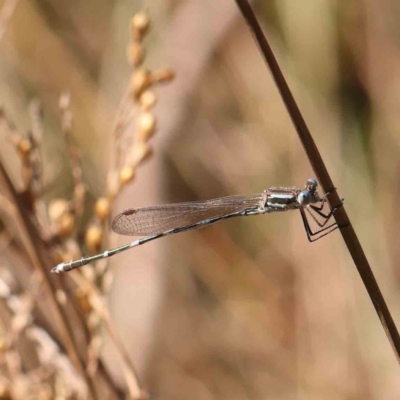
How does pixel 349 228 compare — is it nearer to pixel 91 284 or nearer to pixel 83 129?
pixel 91 284

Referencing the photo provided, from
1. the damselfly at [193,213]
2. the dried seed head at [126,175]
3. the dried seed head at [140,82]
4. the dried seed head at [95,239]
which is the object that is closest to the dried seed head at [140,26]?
the dried seed head at [140,82]

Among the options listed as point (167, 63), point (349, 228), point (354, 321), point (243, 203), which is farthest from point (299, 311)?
point (349, 228)

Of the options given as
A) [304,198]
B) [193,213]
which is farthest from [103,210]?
[193,213]

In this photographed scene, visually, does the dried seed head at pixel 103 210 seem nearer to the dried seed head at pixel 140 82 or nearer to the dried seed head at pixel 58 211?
the dried seed head at pixel 58 211

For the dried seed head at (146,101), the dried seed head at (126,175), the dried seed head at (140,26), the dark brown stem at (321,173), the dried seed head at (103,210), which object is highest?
the dried seed head at (140,26)

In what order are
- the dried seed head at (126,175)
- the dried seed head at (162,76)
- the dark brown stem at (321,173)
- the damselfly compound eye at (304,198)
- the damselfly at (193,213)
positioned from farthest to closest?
1. the damselfly at (193,213)
2. the damselfly compound eye at (304,198)
3. the dried seed head at (162,76)
4. the dried seed head at (126,175)
5. the dark brown stem at (321,173)

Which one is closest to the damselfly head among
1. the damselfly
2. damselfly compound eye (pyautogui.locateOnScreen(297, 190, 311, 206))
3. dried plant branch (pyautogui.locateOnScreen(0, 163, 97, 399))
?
damselfly compound eye (pyautogui.locateOnScreen(297, 190, 311, 206))

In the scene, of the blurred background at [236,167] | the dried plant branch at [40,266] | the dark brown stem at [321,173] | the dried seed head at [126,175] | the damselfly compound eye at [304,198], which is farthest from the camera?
the blurred background at [236,167]
